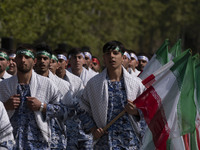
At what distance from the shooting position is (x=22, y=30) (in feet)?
85.4

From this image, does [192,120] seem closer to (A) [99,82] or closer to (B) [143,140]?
(B) [143,140]

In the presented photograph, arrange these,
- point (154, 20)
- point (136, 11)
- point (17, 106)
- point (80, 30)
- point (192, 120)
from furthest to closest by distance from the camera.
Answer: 1. point (154, 20)
2. point (136, 11)
3. point (80, 30)
4. point (192, 120)
5. point (17, 106)

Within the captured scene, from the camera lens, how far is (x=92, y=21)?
1395 inches

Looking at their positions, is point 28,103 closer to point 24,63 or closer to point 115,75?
point 24,63

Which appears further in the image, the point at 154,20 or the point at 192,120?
the point at 154,20

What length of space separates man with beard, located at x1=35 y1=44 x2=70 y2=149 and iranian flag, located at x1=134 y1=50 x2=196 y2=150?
4.39ft

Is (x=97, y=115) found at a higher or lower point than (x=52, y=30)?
lower

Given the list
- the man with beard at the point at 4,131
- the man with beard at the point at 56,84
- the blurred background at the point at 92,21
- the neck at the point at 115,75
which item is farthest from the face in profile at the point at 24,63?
the blurred background at the point at 92,21

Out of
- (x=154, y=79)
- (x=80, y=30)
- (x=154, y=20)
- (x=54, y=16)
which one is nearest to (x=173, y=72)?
(x=154, y=79)

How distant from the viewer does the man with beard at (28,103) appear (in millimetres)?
9461

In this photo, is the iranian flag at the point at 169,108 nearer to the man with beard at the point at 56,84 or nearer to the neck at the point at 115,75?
the neck at the point at 115,75

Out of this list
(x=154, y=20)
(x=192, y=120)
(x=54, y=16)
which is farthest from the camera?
(x=154, y=20)

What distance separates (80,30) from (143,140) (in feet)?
76.2

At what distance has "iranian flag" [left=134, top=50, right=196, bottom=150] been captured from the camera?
10023 millimetres
